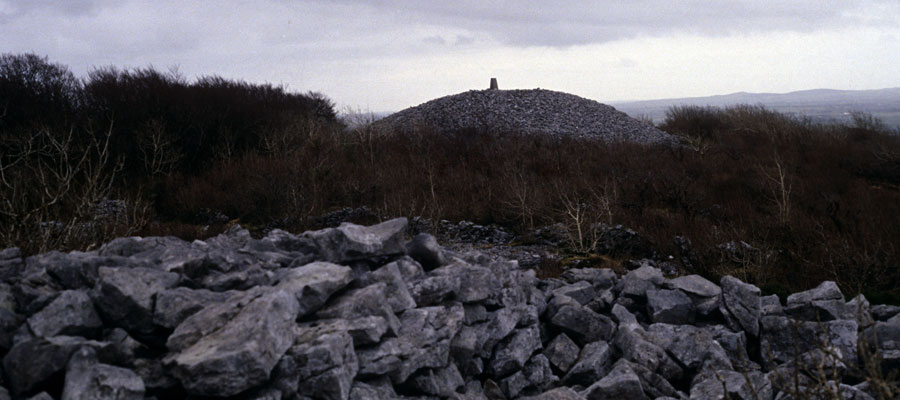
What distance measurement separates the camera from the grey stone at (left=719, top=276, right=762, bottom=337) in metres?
5.46

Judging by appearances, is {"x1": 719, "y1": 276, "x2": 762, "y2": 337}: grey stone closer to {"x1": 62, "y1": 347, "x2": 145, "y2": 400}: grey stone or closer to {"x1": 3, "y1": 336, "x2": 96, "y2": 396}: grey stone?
{"x1": 62, "y1": 347, "x2": 145, "y2": 400}: grey stone

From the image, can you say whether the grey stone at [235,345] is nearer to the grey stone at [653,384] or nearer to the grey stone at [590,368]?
the grey stone at [590,368]

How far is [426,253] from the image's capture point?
5145 mm

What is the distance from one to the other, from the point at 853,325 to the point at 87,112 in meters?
15.4

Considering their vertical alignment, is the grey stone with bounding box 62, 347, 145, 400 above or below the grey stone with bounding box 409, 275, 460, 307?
above

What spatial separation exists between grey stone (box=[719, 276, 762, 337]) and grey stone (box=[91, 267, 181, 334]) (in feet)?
15.3

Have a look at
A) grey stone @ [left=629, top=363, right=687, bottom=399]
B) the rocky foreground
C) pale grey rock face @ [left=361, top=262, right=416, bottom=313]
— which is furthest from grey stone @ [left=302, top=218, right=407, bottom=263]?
grey stone @ [left=629, top=363, right=687, bottom=399]

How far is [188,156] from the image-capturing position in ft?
49.7

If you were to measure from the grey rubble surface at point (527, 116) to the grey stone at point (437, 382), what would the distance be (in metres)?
17.7

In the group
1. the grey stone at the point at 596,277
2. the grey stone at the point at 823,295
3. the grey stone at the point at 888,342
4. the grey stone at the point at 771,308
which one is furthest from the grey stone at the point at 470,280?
the grey stone at the point at 823,295

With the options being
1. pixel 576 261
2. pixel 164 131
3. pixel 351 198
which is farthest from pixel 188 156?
pixel 576 261

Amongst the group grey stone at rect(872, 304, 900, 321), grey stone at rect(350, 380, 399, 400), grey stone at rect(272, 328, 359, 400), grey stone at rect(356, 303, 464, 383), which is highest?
grey stone at rect(272, 328, 359, 400)

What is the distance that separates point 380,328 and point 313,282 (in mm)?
503

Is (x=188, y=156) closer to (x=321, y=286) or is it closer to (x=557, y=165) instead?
(x=557, y=165)
